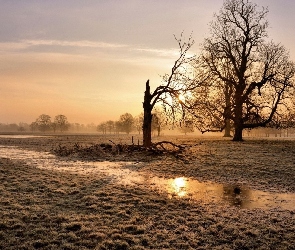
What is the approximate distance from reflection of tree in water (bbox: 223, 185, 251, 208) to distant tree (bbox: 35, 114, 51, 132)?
174 m

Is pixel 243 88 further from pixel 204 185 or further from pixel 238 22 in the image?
pixel 204 185

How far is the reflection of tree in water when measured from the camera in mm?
11758

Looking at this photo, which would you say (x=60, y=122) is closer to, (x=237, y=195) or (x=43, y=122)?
A: (x=43, y=122)

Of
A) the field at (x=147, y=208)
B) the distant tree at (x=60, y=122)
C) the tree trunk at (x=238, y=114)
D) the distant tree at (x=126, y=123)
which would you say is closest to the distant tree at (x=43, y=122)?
the distant tree at (x=60, y=122)

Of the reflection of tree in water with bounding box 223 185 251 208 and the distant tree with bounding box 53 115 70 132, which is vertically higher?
the distant tree with bounding box 53 115 70 132

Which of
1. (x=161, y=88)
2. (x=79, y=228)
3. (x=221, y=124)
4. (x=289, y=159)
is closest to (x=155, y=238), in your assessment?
(x=79, y=228)

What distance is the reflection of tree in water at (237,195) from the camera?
11.8 m

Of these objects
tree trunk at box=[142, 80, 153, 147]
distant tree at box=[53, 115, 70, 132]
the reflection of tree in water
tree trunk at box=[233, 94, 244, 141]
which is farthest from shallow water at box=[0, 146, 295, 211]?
distant tree at box=[53, 115, 70, 132]

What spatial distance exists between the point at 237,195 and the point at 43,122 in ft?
616

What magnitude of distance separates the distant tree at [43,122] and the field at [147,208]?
166389 mm

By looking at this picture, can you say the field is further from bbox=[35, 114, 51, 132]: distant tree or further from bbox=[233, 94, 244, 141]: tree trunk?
bbox=[35, 114, 51, 132]: distant tree

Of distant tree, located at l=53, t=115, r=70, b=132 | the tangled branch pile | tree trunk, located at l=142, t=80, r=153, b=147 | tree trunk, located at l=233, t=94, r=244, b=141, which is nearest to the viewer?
the tangled branch pile

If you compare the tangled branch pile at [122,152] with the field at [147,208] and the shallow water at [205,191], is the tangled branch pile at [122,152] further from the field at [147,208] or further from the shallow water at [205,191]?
the shallow water at [205,191]

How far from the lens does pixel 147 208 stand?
35.6 ft
